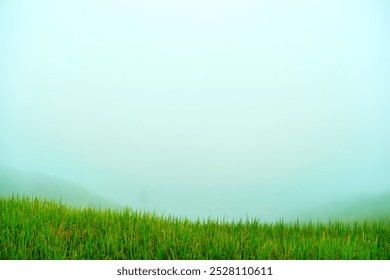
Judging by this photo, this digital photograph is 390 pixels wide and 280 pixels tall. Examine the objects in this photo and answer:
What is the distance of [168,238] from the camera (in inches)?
112

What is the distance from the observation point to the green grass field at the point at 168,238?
2.77 meters

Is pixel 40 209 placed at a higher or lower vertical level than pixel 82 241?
higher

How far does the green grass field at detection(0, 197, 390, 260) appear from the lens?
2770mm

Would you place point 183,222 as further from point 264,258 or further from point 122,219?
point 264,258
